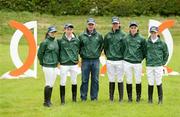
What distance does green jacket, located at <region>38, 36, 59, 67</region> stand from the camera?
479 inches

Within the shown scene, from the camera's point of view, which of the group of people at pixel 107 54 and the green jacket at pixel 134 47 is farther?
the green jacket at pixel 134 47

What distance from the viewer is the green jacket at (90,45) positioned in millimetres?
12750

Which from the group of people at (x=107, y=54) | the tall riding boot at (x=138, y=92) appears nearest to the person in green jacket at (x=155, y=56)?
the group of people at (x=107, y=54)

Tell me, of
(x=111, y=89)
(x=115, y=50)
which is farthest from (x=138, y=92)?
(x=115, y=50)

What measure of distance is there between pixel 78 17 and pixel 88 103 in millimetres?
21534

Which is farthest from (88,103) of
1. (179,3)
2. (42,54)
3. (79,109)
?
(179,3)

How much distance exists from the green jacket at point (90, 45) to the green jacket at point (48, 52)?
0.78 meters

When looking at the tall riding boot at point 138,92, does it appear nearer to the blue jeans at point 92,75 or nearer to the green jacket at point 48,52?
the blue jeans at point 92,75

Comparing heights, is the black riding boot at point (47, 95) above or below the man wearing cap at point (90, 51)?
below

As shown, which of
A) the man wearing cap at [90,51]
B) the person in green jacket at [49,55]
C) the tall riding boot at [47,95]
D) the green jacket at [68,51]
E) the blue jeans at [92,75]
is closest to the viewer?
the person in green jacket at [49,55]

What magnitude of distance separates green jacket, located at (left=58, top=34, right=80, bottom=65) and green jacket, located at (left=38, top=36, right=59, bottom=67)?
23cm

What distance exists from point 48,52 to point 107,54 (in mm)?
1517

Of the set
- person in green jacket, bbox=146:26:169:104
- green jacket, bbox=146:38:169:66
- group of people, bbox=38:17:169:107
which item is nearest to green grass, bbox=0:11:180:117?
group of people, bbox=38:17:169:107

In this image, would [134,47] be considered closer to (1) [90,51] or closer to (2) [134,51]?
(2) [134,51]
